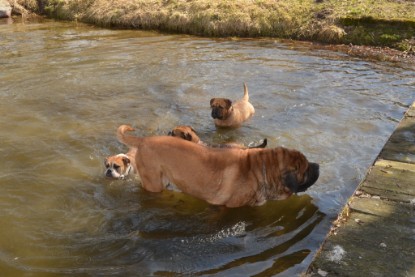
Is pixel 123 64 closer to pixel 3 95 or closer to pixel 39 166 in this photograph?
pixel 3 95

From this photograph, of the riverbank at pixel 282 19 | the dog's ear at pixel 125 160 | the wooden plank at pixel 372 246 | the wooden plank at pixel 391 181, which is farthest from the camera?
the riverbank at pixel 282 19

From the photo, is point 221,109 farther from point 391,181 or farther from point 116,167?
point 391,181

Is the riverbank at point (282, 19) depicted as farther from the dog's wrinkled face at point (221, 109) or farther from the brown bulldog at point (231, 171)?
the brown bulldog at point (231, 171)

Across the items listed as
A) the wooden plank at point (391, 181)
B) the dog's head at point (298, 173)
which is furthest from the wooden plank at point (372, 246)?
the dog's head at point (298, 173)

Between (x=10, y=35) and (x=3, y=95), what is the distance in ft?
21.2

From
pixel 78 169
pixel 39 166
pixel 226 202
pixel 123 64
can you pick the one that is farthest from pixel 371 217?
pixel 123 64

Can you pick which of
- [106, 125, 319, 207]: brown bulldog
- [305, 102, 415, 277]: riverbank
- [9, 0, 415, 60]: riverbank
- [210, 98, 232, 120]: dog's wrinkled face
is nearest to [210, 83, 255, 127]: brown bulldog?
[210, 98, 232, 120]: dog's wrinkled face

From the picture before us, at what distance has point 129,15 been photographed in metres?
15.9

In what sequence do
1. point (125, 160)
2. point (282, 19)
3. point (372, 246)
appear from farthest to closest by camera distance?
point (282, 19), point (125, 160), point (372, 246)

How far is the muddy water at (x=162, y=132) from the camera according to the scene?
14.7ft

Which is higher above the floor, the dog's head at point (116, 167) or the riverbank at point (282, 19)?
the riverbank at point (282, 19)

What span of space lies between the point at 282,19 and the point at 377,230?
11342 mm

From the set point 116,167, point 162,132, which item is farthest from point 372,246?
point 162,132

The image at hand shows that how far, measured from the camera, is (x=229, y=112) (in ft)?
24.7
